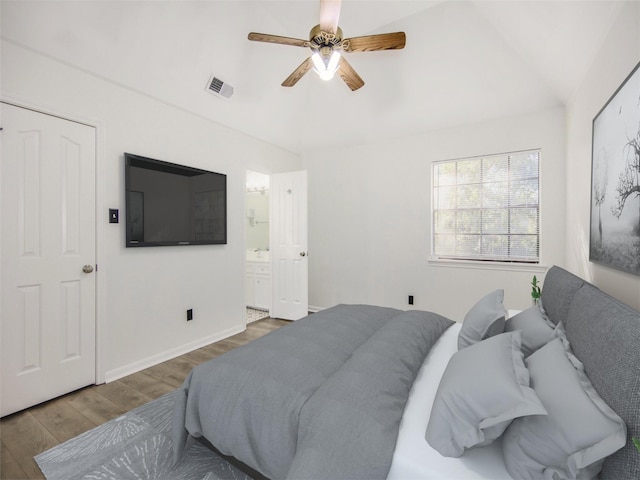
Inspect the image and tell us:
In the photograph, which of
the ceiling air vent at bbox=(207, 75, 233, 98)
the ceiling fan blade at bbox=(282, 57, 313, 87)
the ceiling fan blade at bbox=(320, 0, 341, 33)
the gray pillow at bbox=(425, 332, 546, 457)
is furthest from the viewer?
the ceiling air vent at bbox=(207, 75, 233, 98)

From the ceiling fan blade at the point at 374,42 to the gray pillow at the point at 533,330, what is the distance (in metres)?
2.03

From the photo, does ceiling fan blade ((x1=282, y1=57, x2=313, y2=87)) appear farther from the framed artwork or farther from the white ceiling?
the framed artwork

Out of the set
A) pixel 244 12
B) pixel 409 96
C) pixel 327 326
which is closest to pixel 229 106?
pixel 244 12

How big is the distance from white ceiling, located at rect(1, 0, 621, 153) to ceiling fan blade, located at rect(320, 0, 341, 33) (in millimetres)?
1133

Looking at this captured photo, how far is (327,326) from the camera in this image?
195 cm

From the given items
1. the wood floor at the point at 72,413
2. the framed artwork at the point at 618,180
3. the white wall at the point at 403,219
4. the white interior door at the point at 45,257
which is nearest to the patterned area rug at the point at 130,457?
the wood floor at the point at 72,413

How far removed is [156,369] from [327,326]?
192cm

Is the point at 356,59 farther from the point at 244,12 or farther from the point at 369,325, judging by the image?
the point at 369,325

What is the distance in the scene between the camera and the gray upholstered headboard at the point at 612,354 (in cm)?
82

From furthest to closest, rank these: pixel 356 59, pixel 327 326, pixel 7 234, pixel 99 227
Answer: pixel 356 59
pixel 99 227
pixel 7 234
pixel 327 326

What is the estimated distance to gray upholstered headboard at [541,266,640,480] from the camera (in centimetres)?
82

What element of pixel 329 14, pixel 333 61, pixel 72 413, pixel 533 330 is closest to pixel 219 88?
pixel 333 61

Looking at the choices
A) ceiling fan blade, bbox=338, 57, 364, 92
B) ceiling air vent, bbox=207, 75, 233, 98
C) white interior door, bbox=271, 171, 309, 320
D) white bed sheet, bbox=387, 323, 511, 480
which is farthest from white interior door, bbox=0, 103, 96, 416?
white bed sheet, bbox=387, 323, 511, 480

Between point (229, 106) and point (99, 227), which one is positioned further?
point (229, 106)
